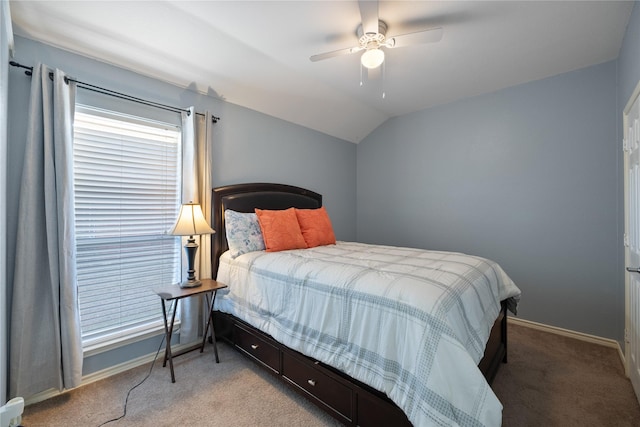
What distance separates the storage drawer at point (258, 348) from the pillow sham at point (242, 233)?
70 centimetres

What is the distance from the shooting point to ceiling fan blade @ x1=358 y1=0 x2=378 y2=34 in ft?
5.43

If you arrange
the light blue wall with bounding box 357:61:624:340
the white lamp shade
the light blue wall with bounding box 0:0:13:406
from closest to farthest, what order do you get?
the light blue wall with bounding box 0:0:13:406
the white lamp shade
the light blue wall with bounding box 357:61:624:340

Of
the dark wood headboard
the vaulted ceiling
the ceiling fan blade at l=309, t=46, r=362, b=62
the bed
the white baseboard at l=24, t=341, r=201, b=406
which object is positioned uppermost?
the vaulted ceiling

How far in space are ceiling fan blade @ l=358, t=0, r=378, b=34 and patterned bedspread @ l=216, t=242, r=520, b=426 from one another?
1658 mm

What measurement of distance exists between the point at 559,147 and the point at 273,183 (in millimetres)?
3242

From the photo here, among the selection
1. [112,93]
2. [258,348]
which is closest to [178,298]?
[258,348]

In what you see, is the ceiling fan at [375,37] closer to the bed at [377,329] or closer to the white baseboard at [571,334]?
the bed at [377,329]

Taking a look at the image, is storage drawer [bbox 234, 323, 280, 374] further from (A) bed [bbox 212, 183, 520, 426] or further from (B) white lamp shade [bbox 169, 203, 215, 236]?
(B) white lamp shade [bbox 169, 203, 215, 236]

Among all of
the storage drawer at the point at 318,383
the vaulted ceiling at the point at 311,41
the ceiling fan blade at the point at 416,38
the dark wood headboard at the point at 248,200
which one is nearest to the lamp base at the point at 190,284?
the dark wood headboard at the point at 248,200

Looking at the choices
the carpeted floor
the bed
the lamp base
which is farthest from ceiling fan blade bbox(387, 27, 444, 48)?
the carpeted floor

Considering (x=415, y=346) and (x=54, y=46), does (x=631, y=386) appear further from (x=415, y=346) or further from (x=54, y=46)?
(x=54, y=46)

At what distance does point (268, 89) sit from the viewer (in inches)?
121

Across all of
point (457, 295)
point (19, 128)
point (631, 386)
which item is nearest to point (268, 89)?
point (19, 128)

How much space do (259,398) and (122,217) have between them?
183cm
